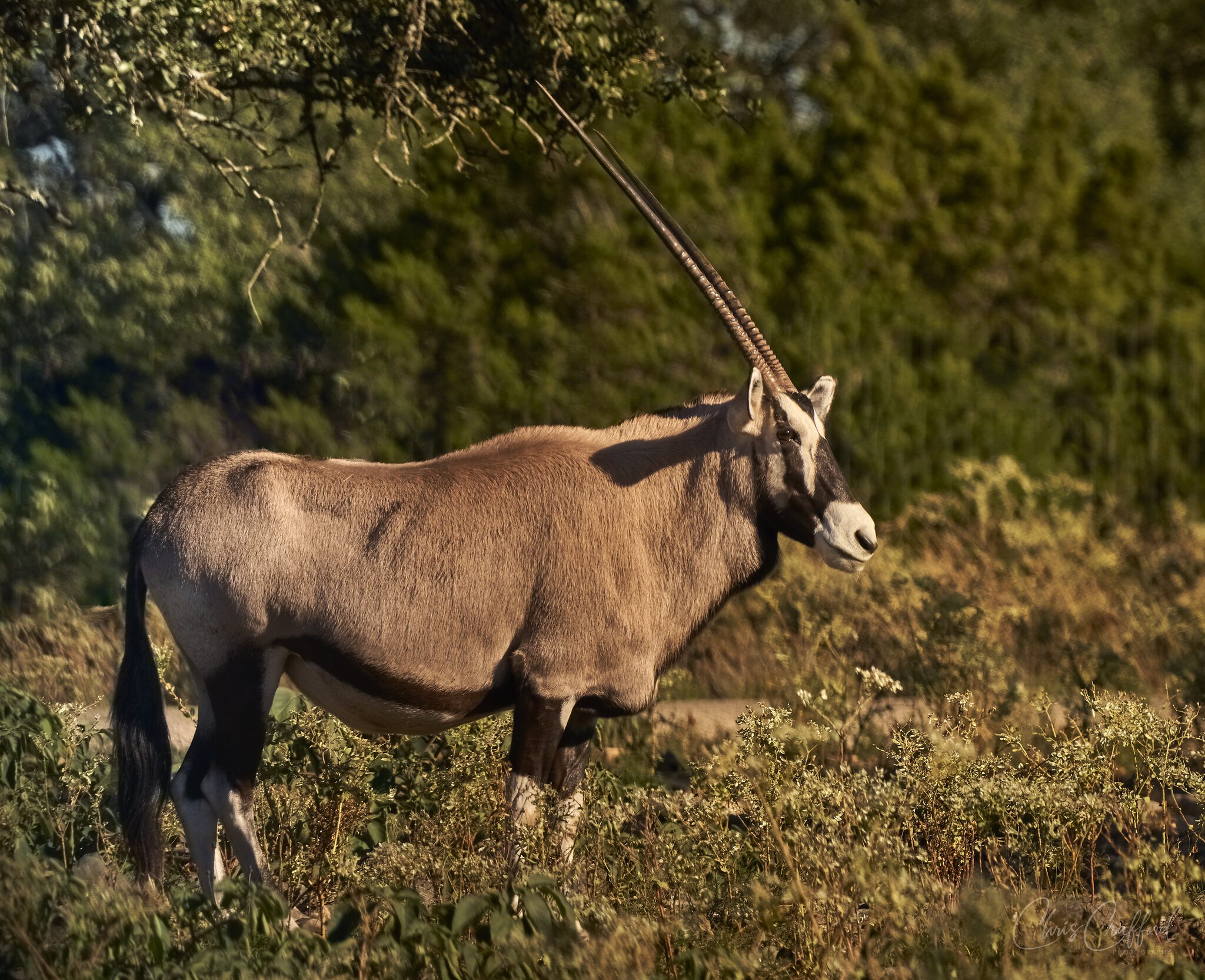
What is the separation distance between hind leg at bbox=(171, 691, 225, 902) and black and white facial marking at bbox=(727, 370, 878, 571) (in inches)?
78.8

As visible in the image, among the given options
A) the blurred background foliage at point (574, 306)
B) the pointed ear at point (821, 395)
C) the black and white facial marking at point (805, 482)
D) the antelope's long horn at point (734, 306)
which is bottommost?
the blurred background foliage at point (574, 306)

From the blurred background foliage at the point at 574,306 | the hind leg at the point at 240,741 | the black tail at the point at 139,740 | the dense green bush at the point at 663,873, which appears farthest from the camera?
the blurred background foliage at the point at 574,306

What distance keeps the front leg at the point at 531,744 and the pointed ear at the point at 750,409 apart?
3.65ft

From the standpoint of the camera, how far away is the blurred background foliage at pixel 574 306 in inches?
465

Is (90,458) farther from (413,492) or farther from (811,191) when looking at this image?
(413,492)

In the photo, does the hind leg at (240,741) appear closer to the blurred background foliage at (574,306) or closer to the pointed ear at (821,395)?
the pointed ear at (821,395)

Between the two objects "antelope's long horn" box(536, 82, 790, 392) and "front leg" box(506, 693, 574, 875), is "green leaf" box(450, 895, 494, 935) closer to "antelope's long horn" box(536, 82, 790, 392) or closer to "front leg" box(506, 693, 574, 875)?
"front leg" box(506, 693, 574, 875)

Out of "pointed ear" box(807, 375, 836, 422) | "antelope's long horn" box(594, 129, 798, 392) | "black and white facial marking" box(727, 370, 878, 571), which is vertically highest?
"antelope's long horn" box(594, 129, 798, 392)

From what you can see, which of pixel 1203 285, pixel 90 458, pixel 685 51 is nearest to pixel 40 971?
pixel 685 51

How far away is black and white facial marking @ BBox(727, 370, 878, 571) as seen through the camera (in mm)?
4992

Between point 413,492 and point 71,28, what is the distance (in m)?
2.78

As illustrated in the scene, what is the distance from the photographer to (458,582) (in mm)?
4848
